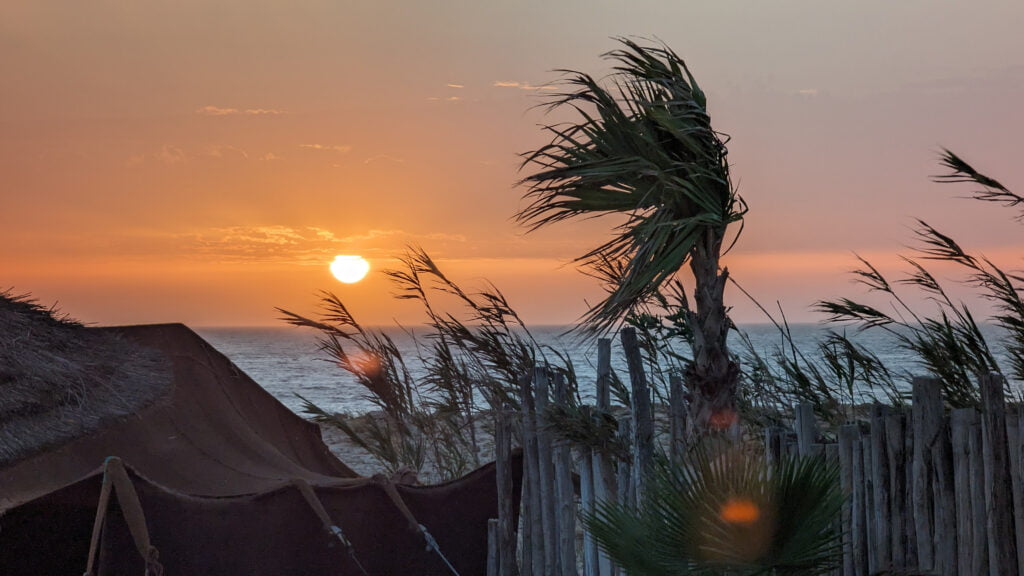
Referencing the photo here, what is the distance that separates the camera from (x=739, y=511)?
2.57 metres

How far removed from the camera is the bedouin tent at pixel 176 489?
5.63 m

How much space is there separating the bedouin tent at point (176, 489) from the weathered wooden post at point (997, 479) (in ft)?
11.2

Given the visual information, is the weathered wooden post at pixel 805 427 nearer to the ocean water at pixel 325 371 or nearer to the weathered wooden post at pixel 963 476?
the weathered wooden post at pixel 963 476

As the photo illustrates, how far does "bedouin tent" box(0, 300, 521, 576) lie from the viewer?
5.63 metres

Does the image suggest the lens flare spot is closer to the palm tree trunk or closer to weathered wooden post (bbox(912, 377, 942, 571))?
weathered wooden post (bbox(912, 377, 942, 571))

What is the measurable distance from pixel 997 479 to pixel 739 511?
1.61 metres

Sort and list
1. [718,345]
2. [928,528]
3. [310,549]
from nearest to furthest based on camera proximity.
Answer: [928,528], [718,345], [310,549]

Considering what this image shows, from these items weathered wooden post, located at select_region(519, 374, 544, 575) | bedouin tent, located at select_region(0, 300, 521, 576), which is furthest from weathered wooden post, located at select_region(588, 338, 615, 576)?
bedouin tent, located at select_region(0, 300, 521, 576)

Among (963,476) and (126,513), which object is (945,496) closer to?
(963,476)

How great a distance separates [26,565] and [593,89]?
455cm

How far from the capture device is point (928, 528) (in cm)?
383

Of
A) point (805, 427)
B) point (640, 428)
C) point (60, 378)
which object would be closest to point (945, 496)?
point (805, 427)

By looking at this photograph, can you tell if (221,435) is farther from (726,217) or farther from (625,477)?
(726,217)

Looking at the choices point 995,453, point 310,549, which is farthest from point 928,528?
point 310,549
